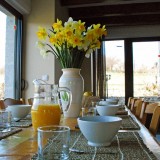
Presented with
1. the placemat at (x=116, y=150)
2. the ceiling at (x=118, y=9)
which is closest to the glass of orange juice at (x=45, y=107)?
the placemat at (x=116, y=150)

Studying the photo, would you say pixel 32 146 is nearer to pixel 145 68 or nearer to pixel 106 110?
pixel 106 110

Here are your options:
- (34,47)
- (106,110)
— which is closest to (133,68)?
(34,47)

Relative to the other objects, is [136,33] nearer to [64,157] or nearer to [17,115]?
[17,115]

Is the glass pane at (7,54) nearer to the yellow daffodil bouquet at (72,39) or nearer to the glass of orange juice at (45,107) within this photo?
the yellow daffodil bouquet at (72,39)

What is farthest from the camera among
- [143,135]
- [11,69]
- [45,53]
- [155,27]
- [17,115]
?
[155,27]

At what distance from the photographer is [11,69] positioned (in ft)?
13.9

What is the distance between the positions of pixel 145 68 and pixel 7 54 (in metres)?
3.45

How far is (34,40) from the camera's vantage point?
4.33m

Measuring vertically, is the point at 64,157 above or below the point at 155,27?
below

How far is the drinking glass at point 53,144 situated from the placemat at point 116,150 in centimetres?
2

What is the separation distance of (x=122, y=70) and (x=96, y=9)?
5.48 feet

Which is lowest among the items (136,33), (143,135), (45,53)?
(143,135)

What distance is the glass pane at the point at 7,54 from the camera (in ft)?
13.0

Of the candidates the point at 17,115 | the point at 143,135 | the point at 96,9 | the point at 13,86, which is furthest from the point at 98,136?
the point at 96,9
